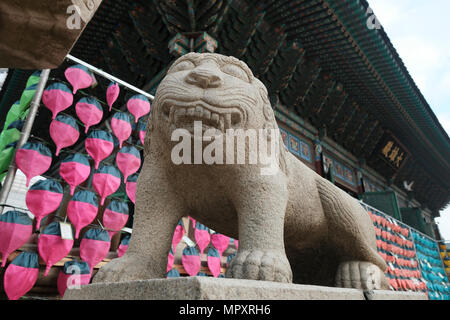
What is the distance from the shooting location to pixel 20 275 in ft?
5.28

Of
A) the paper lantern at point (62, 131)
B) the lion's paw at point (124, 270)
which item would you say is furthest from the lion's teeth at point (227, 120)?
the paper lantern at point (62, 131)

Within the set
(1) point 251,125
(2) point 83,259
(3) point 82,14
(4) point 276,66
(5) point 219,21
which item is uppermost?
(4) point 276,66

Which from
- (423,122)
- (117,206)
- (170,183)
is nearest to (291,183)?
(170,183)

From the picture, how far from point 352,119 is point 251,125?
5235 mm

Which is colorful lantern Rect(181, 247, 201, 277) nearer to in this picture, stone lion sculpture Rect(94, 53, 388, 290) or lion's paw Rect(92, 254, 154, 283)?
stone lion sculpture Rect(94, 53, 388, 290)

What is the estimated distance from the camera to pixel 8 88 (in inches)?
172

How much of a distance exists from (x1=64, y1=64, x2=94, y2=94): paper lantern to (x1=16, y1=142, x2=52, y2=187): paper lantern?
2.08 ft

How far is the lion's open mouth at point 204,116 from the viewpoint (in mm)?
885

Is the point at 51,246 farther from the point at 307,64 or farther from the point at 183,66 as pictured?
the point at 307,64

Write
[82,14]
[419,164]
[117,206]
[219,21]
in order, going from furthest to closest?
[419,164] < [219,21] < [117,206] < [82,14]

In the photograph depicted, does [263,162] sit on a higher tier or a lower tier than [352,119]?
lower

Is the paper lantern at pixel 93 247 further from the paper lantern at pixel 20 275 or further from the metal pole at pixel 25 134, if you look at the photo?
the metal pole at pixel 25 134

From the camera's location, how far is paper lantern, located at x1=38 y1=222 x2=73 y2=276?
1716 millimetres

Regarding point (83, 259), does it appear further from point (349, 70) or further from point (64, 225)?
point (349, 70)
